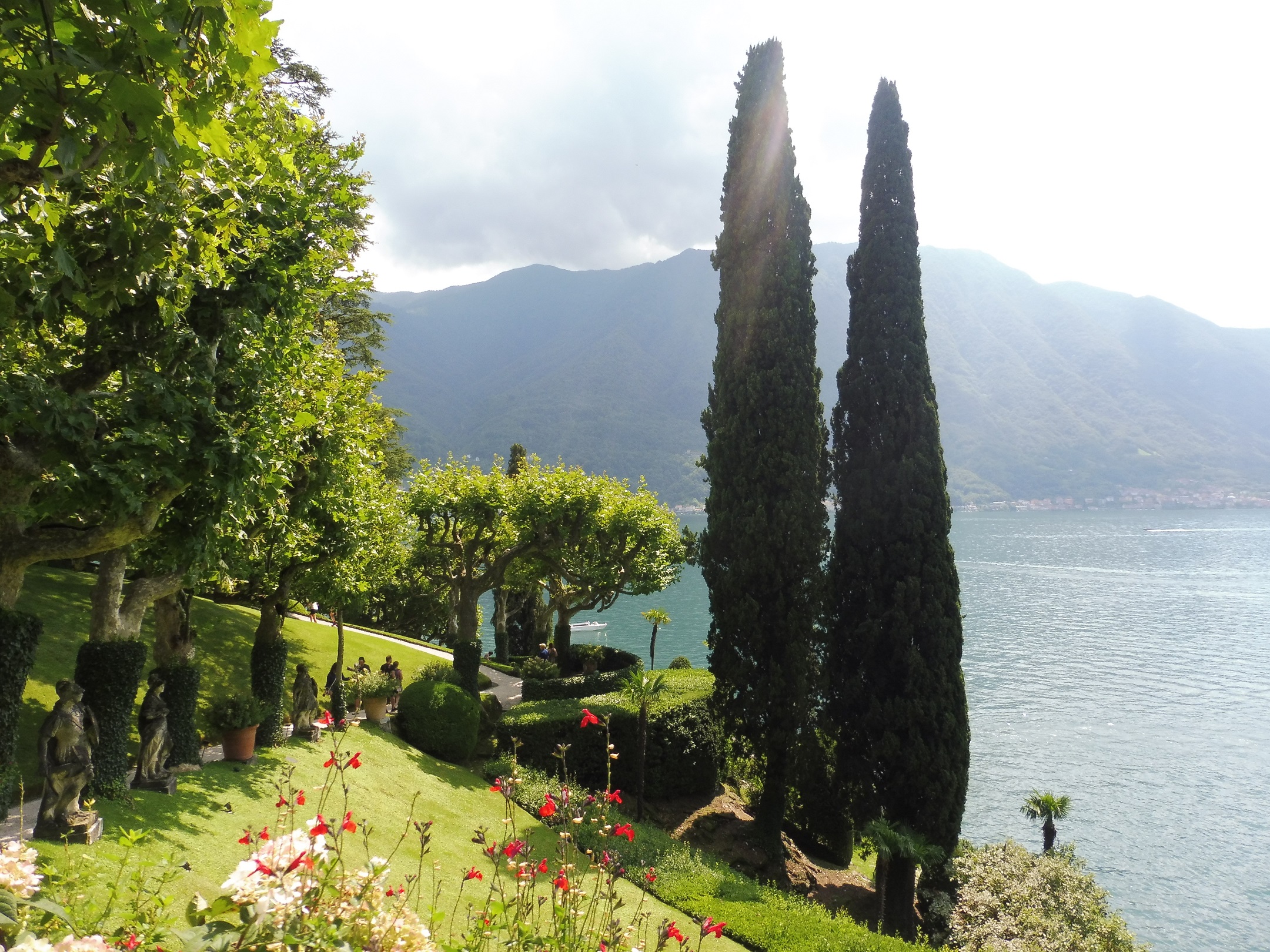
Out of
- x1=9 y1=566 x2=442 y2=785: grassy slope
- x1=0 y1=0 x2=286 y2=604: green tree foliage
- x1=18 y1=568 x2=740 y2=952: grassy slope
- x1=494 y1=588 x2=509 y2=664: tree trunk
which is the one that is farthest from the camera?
x1=494 y1=588 x2=509 y2=664: tree trunk

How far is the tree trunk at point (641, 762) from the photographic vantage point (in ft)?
55.8

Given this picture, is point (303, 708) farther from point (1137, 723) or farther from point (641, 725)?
point (1137, 723)

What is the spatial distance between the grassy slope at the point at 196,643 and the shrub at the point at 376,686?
8.10 feet

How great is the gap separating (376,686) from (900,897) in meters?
13.2

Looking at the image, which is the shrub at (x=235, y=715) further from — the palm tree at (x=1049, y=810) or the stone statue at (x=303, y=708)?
the palm tree at (x=1049, y=810)

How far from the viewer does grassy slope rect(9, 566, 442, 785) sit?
13164 millimetres

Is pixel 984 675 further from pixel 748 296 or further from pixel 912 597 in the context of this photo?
pixel 748 296

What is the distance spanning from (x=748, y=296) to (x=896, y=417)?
526cm

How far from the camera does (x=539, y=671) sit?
2503 cm

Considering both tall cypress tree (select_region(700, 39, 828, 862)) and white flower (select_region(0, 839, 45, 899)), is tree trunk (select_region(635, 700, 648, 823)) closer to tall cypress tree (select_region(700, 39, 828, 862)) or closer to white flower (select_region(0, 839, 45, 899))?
tall cypress tree (select_region(700, 39, 828, 862))

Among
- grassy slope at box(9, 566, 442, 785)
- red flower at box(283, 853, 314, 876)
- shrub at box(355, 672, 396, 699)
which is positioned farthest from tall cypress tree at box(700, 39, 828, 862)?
red flower at box(283, 853, 314, 876)

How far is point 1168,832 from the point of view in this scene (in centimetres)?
2464

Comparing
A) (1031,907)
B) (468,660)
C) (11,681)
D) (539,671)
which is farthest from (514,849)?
(539,671)

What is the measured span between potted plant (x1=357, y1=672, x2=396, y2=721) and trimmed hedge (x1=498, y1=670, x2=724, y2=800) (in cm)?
285
